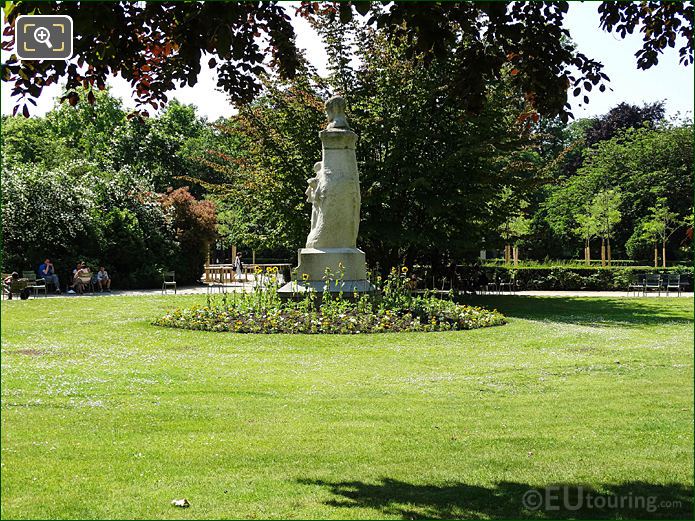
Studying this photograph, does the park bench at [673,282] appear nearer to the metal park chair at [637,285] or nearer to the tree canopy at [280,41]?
the metal park chair at [637,285]

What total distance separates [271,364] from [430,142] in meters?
13.0

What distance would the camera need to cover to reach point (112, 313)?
17.9m

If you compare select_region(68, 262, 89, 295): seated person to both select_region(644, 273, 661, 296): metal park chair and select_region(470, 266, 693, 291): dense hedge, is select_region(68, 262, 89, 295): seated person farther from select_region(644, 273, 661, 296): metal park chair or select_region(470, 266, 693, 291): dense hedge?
select_region(644, 273, 661, 296): metal park chair

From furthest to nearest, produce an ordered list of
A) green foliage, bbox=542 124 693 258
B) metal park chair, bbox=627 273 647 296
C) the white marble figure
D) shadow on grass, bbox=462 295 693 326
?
green foliage, bbox=542 124 693 258
metal park chair, bbox=627 273 647 296
shadow on grass, bbox=462 295 693 326
the white marble figure

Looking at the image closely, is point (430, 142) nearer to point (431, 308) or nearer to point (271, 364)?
point (431, 308)

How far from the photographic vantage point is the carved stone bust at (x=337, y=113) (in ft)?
54.2

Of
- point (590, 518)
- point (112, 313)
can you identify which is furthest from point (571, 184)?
point (590, 518)

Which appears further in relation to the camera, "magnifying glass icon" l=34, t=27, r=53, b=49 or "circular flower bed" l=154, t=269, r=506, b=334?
"circular flower bed" l=154, t=269, r=506, b=334

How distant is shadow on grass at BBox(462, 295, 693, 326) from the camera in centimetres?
1706

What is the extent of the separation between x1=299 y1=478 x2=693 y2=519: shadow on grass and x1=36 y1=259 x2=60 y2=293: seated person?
23681 mm

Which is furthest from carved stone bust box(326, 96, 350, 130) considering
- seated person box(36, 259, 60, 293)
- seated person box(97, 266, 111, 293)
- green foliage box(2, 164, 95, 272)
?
seated person box(97, 266, 111, 293)

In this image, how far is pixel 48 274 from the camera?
26.2 meters

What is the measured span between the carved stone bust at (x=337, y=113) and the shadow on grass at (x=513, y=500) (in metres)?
12.5

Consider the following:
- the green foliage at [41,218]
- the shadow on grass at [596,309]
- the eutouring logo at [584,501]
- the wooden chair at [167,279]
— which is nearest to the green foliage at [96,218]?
the green foliage at [41,218]
